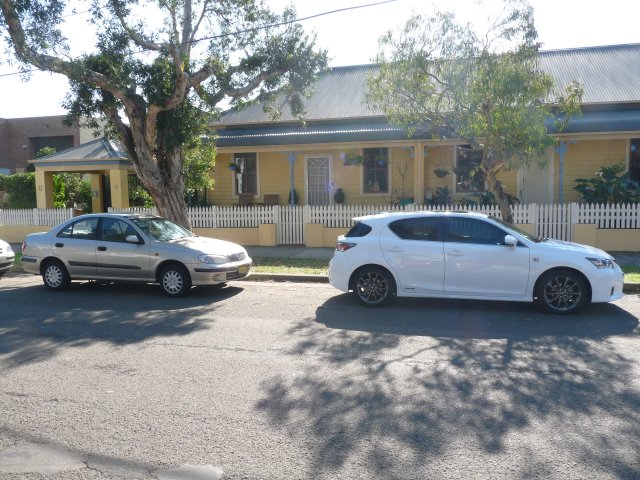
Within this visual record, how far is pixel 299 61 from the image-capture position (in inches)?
551

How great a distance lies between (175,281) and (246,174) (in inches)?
447

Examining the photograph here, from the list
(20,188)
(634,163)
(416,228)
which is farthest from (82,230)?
(20,188)

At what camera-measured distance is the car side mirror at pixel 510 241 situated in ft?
27.4

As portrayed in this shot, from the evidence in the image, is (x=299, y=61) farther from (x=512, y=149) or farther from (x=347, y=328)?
(x=347, y=328)

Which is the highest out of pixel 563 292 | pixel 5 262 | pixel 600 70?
pixel 600 70

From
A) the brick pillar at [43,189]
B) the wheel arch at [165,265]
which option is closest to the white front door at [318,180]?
the brick pillar at [43,189]

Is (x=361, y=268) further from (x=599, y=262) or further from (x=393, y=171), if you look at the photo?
(x=393, y=171)

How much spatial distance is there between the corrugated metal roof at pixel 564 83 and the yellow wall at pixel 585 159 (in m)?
1.29

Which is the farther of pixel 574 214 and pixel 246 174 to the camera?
pixel 246 174

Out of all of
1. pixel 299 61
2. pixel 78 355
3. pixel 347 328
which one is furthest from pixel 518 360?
pixel 299 61

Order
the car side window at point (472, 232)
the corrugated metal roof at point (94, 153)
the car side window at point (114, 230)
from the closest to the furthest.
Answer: the car side window at point (472, 232) < the car side window at point (114, 230) < the corrugated metal roof at point (94, 153)

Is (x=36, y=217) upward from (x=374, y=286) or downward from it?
upward

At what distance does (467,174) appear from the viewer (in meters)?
18.5

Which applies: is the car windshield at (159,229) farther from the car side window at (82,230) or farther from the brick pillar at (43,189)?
the brick pillar at (43,189)
